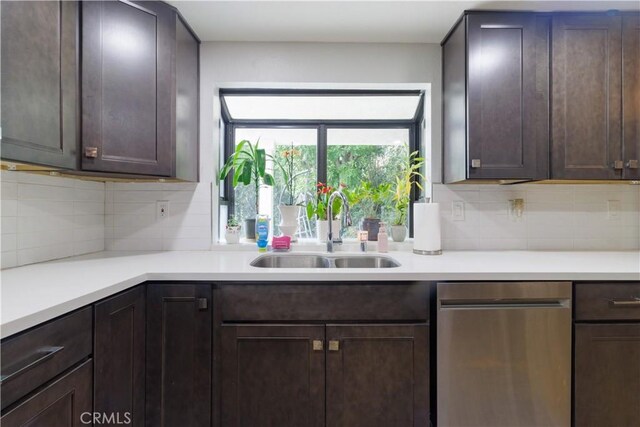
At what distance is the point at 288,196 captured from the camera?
6.99 feet

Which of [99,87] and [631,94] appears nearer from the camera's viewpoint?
[99,87]

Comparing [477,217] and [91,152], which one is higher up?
[91,152]

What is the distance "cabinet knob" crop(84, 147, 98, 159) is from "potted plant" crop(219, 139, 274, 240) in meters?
0.72

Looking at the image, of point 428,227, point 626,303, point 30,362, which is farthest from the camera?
point 428,227

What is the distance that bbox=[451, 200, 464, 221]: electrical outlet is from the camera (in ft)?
6.44

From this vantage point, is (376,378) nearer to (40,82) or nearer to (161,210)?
(161,210)

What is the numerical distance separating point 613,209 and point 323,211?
1805 mm

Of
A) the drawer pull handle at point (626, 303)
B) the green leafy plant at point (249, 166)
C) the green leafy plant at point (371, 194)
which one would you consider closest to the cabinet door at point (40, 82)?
the green leafy plant at point (249, 166)

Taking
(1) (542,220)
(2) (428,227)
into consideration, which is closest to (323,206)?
(2) (428,227)

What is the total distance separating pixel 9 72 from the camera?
1.00m

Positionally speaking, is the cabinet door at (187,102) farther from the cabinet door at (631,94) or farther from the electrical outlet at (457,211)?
the cabinet door at (631,94)

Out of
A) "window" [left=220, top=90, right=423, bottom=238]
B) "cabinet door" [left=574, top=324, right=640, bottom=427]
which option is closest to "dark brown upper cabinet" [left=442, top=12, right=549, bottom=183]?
"window" [left=220, top=90, right=423, bottom=238]

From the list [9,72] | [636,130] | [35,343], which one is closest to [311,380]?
[35,343]

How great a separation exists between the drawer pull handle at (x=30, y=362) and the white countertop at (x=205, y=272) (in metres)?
0.08
